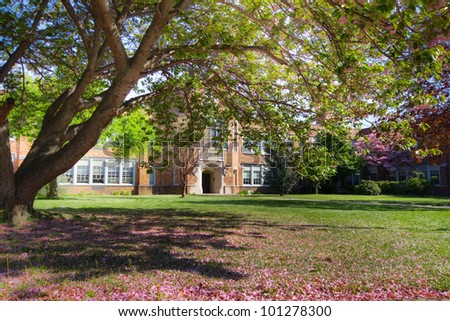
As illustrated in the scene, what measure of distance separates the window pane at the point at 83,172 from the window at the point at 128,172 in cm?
362

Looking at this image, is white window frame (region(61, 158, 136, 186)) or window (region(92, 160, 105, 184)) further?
window (region(92, 160, 105, 184))

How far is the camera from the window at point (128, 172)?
36062 millimetres

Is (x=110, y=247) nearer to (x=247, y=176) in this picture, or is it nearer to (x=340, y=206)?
(x=340, y=206)

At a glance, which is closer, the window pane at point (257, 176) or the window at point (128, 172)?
the window at point (128, 172)

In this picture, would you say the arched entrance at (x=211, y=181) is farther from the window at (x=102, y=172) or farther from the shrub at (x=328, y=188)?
the shrub at (x=328, y=188)

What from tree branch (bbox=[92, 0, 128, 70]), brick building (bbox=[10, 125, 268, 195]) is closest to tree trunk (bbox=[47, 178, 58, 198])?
brick building (bbox=[10, 125, 268, 195])

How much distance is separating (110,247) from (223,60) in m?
6.44

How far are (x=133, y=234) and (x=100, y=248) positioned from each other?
6.24 feet

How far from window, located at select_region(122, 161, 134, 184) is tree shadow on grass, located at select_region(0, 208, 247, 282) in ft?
88.9

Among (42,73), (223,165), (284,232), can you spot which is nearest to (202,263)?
(284,232)

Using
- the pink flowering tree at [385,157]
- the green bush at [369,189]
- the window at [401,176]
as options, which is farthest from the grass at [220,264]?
the window at [401,176]

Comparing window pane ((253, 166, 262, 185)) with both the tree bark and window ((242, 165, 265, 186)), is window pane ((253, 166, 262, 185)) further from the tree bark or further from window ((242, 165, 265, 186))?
the tree bark

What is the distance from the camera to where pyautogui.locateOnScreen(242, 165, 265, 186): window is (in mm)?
Result: 40812

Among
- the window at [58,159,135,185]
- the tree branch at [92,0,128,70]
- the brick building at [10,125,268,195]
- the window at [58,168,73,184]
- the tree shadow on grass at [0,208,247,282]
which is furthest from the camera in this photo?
the window at [58,159,135,185]
